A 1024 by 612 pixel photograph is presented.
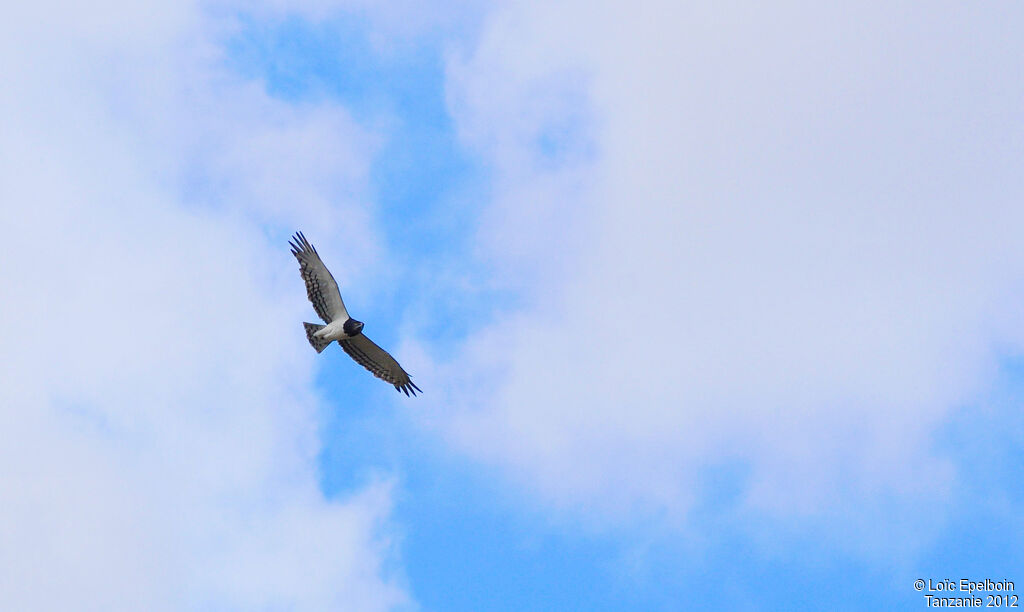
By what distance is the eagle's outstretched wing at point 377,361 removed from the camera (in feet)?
159

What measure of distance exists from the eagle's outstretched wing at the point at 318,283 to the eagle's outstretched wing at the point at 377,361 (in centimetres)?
199

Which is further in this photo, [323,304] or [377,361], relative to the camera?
[377,361]

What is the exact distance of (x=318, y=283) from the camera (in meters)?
45.7

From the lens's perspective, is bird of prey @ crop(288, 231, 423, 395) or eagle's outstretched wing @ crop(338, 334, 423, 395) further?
eagle's outstretched wing @ crop(338, 334, 423, 395)

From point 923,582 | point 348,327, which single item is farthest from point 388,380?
point 923,582

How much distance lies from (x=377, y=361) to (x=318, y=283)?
5477 millimetres

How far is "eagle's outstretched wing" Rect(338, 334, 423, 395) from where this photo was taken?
4841 centimetres

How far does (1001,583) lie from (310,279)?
1061 inches

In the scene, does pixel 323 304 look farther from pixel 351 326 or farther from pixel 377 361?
pixel 377 361

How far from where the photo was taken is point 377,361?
1954 inches

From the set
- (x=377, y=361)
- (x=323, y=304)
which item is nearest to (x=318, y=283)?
(x=323, y=304)

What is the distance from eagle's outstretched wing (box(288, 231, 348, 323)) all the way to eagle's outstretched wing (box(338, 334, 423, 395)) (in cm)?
199

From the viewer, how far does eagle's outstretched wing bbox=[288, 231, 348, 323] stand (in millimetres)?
45344

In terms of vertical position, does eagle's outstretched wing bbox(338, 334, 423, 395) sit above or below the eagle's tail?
above
